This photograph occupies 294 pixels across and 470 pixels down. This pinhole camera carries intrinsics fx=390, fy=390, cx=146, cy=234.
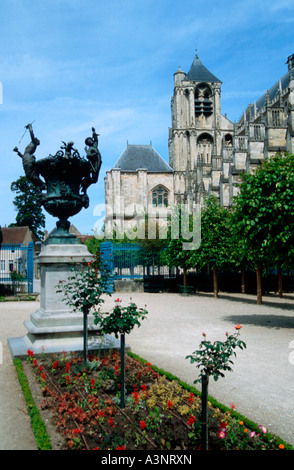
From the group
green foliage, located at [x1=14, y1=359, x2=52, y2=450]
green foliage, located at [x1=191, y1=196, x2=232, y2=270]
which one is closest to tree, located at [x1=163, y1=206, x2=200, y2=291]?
green foliage, located at [x1=191, y1=196, x2=232, y2=270]

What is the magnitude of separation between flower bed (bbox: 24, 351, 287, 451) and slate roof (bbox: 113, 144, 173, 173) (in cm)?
4224

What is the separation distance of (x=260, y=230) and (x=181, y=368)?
4527 millimetres

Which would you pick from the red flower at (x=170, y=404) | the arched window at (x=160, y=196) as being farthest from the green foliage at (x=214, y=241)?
the arched window at (x=160, y=196)

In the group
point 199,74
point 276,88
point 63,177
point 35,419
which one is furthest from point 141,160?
point 35,419

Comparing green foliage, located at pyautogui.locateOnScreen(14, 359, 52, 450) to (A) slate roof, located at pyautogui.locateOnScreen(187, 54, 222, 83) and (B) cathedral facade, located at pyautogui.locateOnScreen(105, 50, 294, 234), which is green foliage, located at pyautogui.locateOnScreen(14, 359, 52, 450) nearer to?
(B) cathedral facade, located at pyautogui.locateOnScreen(105, 50, 294, 234)

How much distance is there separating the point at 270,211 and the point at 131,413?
6.22m

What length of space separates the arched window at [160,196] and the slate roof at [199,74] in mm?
16683

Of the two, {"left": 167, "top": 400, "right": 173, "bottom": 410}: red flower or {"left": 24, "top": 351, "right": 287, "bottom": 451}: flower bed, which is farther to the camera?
{"left": 167, "top": 400, "right": 173, "bottom": 410}: red flower

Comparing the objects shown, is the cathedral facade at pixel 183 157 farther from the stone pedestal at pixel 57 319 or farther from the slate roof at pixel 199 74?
the stone pedestal at pixel 57 319

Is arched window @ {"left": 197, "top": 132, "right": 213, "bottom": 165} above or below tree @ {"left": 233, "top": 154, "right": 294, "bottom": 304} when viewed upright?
above

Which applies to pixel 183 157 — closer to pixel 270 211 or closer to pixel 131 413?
pixel 270 211

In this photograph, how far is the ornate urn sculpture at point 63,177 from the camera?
674 cm

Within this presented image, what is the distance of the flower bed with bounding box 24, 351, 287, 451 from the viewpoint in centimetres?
322
